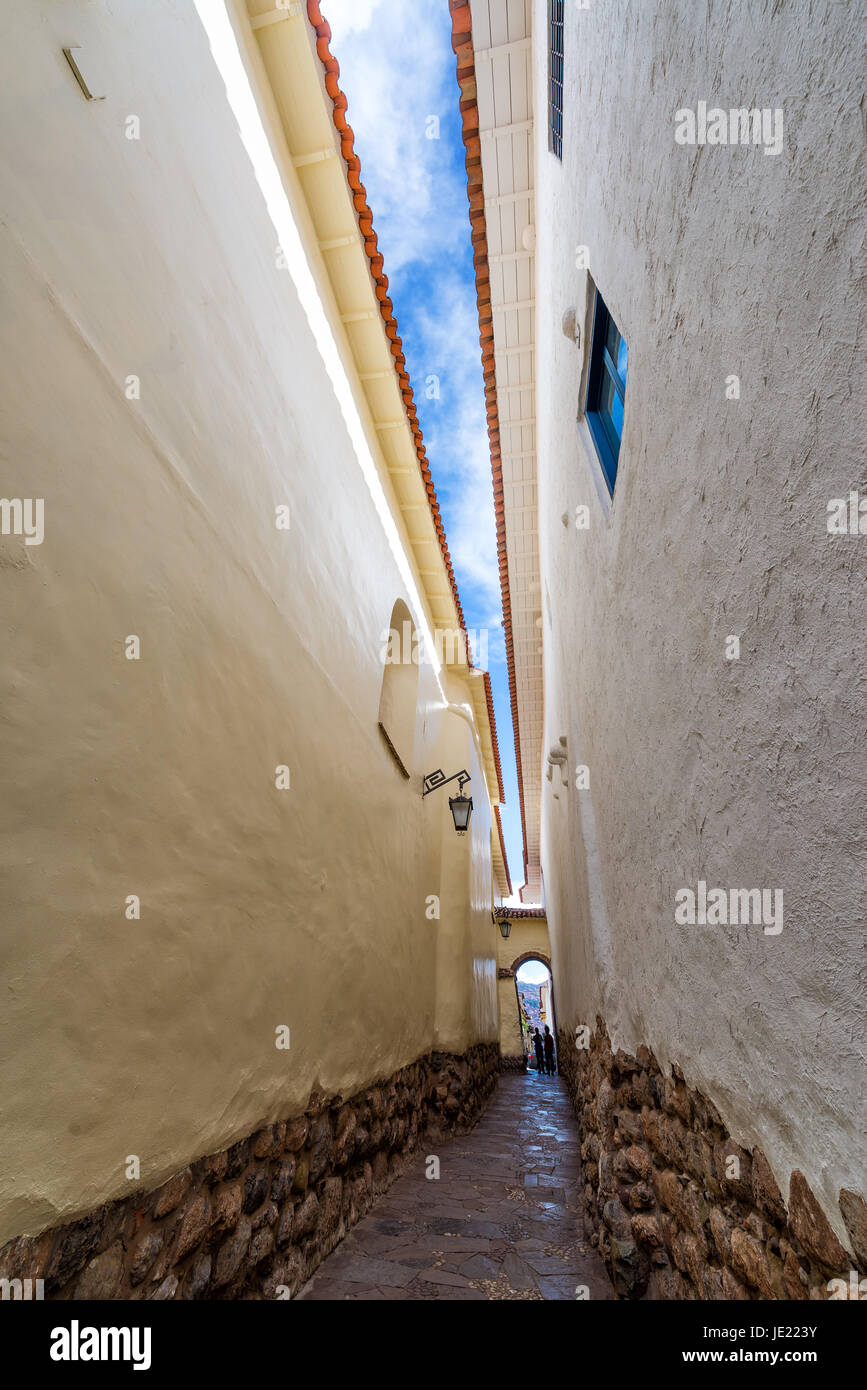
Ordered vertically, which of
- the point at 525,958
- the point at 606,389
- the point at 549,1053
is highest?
the point at 606,389

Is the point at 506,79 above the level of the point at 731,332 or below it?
above

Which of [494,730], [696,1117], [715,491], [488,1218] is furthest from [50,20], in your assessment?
[494,730]

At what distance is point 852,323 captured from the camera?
3.49 ft

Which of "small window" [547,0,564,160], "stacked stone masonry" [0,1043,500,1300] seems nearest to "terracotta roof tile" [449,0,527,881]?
"small window" [547,0,564,160]

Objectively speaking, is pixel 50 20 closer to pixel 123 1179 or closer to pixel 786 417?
pixel 786 417

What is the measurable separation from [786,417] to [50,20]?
2.53m

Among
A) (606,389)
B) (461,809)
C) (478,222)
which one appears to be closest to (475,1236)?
(461,809)

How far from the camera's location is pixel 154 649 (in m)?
2.18
